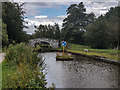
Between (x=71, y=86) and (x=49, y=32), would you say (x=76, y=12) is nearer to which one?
(x=49, y=32)

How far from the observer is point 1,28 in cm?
2677

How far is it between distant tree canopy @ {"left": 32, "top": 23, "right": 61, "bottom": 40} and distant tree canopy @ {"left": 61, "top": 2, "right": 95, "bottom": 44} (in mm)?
2268

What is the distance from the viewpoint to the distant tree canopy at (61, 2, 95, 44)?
212 feet

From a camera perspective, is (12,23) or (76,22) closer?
(12,23)

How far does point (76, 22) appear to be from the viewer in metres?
67.2

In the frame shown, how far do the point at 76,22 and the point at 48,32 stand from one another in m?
10.7

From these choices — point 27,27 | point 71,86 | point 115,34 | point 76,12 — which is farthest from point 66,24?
point 71,86

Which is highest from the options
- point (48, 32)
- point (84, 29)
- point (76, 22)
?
point (76, 22)

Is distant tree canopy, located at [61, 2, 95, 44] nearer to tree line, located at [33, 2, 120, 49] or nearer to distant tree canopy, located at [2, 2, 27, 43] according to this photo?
tree line, located at [33, 2, 120, 49]

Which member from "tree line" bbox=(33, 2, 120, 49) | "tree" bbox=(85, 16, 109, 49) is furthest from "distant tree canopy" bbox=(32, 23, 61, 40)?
"tree" bbox=(85, 16, 109, 49)

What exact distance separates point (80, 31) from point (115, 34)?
975 inches

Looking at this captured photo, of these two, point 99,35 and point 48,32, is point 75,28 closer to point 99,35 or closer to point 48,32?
point 48,32

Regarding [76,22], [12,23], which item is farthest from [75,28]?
Answer: [12,23]

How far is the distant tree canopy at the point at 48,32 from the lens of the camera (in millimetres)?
67438
